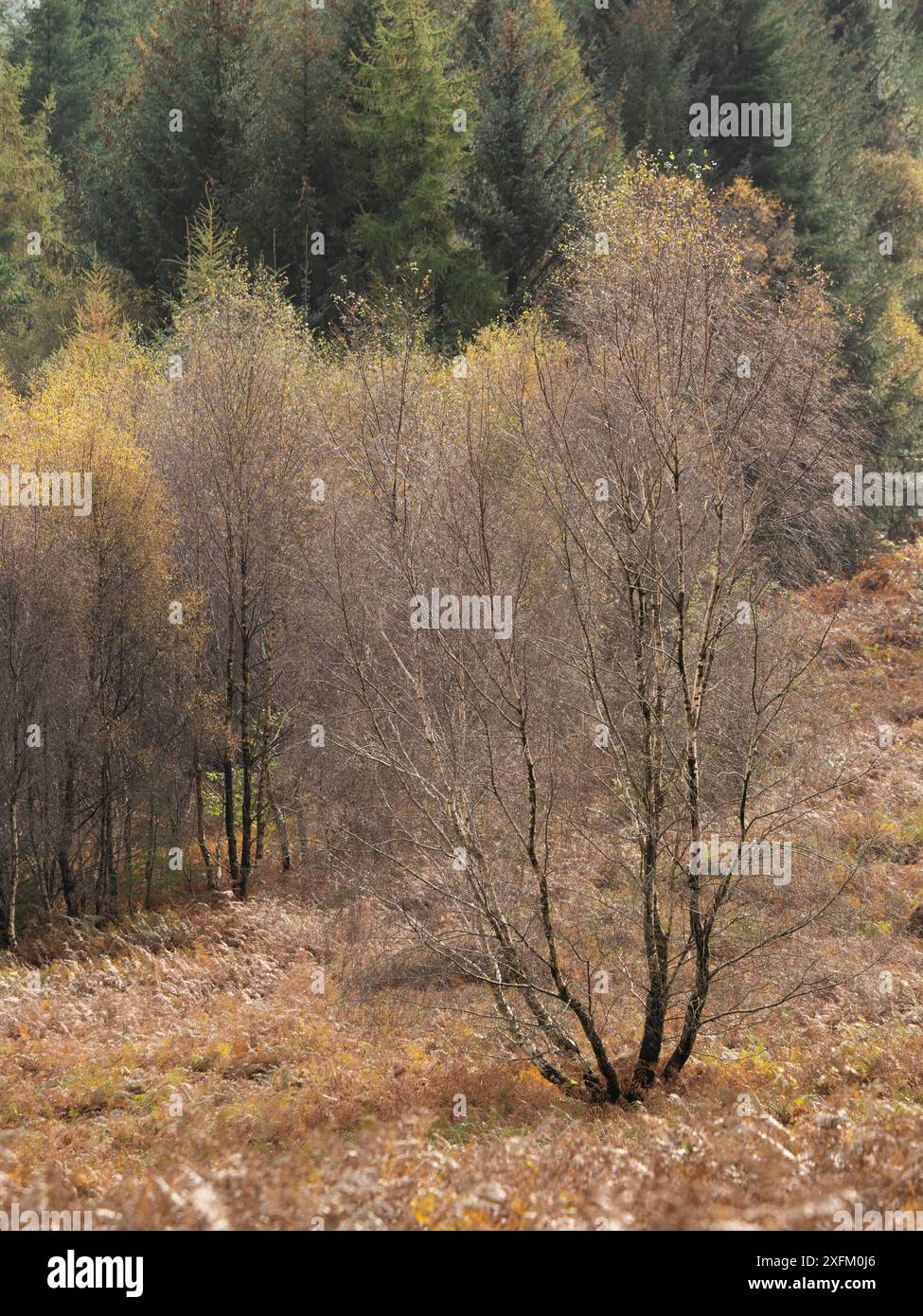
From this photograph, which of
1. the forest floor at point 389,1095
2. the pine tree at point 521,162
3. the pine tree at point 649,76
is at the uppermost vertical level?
the pine tree at point 649,76

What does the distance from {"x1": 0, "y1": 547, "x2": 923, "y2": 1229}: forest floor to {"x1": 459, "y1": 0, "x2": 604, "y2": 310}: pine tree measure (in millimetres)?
18936

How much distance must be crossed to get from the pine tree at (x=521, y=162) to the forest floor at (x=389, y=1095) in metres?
18.9

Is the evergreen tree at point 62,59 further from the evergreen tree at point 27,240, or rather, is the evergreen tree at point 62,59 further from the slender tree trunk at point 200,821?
the slender tree trunk at point 200,821

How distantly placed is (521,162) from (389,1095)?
2774 centimetres

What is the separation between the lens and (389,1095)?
10.7m

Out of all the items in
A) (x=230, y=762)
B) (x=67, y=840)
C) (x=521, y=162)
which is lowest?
(x=67, y=840)

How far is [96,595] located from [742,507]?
13.5 metres

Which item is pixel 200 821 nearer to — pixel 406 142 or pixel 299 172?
pixel 299 172

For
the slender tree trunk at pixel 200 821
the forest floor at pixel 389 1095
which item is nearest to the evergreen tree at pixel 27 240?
the slender tree trunk at pixel 200 821

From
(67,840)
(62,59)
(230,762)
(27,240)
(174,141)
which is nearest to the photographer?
(67,840)

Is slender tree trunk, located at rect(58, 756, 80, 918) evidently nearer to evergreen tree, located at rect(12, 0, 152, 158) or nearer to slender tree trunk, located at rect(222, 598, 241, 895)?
slender tree trunk, located at rect(222, 598, 241, 895)

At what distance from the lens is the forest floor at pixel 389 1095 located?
20.9 feet

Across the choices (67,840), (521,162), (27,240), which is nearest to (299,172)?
(521,162)

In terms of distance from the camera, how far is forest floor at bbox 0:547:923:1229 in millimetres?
6355
